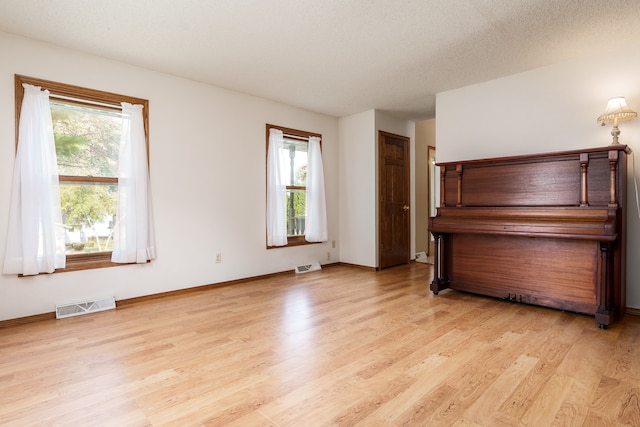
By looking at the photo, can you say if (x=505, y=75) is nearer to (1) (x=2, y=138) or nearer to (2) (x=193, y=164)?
(2) (x=193, y=164)

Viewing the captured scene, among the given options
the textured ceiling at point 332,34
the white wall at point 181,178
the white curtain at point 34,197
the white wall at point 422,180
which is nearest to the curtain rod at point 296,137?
the white wall at point 181,178

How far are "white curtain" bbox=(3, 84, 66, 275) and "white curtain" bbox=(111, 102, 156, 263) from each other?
Answer: 50 centimetres

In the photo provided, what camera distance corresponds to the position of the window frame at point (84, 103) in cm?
292

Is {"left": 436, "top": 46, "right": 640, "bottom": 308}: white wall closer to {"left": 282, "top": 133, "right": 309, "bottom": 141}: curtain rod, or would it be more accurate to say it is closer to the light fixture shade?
the light fixture shade

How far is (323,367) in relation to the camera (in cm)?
207

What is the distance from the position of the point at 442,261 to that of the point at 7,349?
3.90 meters

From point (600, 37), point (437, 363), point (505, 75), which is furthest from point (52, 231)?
point (600, 37)

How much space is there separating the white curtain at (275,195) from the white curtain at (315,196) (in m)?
0.52

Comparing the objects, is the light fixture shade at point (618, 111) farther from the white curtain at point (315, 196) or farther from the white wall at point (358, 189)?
the white curtain at point (315, 196)

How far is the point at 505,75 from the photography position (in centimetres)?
381

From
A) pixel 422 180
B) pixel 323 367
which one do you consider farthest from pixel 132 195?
pixel 422 180

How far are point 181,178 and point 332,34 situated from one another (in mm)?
2247

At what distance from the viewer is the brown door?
5.28 m

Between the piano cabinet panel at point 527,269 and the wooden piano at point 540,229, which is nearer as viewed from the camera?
the wooden piano at point 540,229
